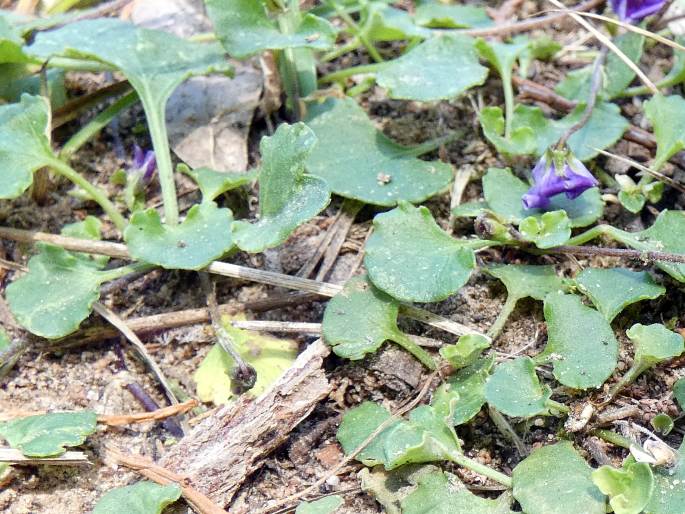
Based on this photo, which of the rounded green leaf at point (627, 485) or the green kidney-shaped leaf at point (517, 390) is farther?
the green kidney-shaped leaf at point (517, 390)

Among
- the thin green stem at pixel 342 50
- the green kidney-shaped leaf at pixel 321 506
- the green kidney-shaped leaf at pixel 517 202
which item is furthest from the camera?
the thin green stem at pixel 342 50

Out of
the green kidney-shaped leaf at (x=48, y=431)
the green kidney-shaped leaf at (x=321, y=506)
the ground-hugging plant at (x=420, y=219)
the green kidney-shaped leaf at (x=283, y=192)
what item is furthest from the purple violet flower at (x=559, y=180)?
the green kidney-shaped leaf at (x=48, y=431)

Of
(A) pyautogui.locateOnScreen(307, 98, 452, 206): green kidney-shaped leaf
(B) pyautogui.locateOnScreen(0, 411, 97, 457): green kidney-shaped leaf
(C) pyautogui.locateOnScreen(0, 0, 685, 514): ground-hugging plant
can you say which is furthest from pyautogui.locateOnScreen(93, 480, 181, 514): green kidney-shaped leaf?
(A) pyautogui.locateOnScreen(307, 98, 452, 206): green kidney-shaped leaf

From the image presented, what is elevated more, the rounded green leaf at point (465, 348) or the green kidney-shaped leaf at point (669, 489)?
the rounded green leaf at point (465, 348)

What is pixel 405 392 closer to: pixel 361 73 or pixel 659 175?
pixel 659 175

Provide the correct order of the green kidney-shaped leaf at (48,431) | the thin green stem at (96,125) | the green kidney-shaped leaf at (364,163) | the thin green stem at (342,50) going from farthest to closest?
the thin green stem at (342,50)
the thin green stem at (96,125)
the green kidney-shaped leaf at (364,163)
the green kidney-shaped leaf at (48,431)

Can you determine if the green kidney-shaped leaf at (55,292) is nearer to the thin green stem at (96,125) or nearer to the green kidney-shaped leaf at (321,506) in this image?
the thin green stem at (96,125)

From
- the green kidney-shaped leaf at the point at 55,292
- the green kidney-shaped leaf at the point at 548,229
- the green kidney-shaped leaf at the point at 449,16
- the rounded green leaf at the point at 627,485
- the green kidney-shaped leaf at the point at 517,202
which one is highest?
the green kidney-shaped leaf at the point at 449,16

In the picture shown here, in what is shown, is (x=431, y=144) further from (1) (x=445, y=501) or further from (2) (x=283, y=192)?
(1) (x=445, y=501)
